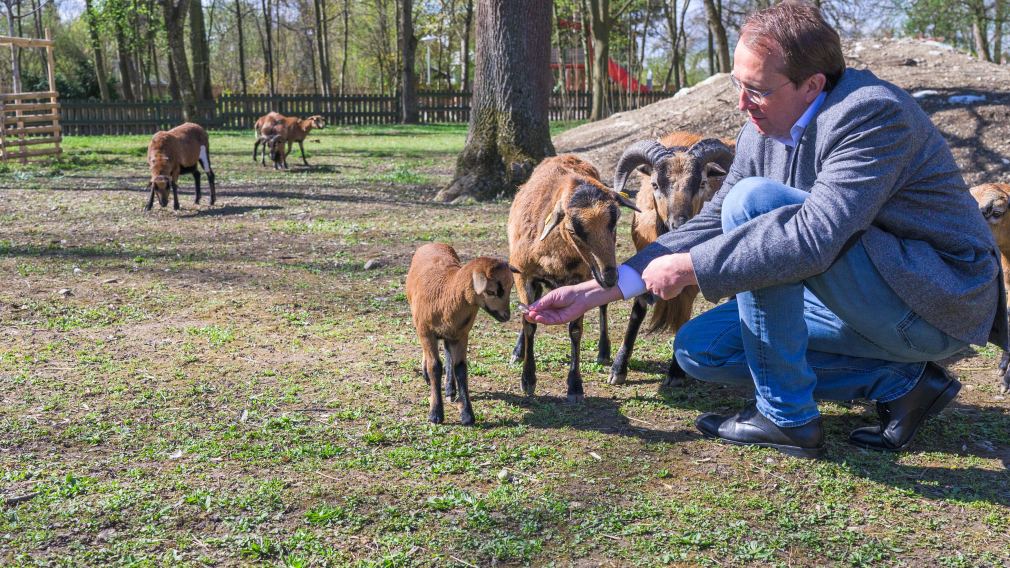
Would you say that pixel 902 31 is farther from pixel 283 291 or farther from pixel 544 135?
pixel 283 291

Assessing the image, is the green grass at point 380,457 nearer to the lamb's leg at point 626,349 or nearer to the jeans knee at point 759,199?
the lamb's leg at point 626,349

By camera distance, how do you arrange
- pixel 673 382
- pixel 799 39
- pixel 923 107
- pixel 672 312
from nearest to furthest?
pixel 799 39, pixel 673 382, pixel 672 312, pixel 923 107

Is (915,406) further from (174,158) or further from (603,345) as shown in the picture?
(174,158)

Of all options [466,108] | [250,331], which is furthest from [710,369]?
[466,108]

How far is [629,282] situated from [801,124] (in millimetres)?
969

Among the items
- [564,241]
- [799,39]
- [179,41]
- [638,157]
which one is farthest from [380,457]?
[179,41]

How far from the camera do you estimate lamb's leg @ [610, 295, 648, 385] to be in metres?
5.29

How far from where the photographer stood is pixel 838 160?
11.3 ft

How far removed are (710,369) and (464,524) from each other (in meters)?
1.50

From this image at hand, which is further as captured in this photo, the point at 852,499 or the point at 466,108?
the point at 466,108

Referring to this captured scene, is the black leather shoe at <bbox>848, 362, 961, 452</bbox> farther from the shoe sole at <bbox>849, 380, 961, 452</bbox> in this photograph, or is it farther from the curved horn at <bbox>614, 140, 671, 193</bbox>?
the curved horn at <bbox>614, 140, 671, 193</bbox>

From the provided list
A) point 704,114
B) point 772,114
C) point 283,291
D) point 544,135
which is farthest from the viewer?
point 704,114

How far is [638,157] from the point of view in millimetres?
6660

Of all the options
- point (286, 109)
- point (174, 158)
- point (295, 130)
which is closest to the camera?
point (174, 158)
